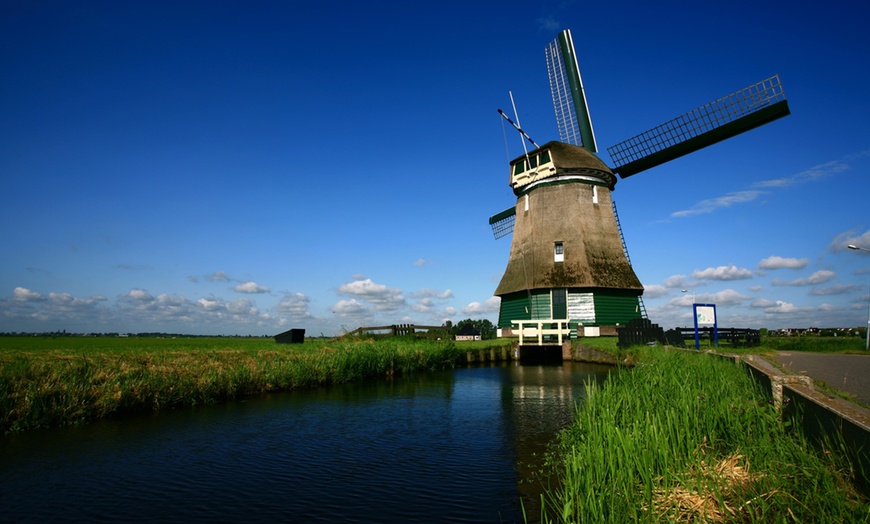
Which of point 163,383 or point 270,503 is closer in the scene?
point 270,503

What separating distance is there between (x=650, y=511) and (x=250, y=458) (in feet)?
19.6

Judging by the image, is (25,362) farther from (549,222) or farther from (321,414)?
(549,222)

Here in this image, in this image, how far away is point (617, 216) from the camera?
30891 millimetres

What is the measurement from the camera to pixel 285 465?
6938 mm

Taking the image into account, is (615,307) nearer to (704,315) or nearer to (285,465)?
(704,315)

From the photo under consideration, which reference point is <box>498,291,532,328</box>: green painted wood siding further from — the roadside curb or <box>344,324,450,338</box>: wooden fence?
the roadside curb

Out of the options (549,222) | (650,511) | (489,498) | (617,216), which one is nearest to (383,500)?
(489,498)

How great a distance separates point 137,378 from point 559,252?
23.9m

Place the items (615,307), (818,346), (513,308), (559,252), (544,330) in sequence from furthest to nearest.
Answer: (513,308), (559,252), (615,307), (544,330), (818,346)

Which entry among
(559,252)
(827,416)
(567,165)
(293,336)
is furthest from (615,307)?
(827,416)

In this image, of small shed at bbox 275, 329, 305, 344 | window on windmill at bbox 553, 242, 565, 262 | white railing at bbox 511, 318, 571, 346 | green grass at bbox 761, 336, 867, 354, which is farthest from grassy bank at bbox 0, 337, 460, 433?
green grass at bbox 761, 336, 867, 354

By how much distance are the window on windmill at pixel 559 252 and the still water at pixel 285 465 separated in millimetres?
18212

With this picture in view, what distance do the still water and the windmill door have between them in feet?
55.0

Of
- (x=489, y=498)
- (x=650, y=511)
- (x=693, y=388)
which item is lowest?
(x=489, y=498)
